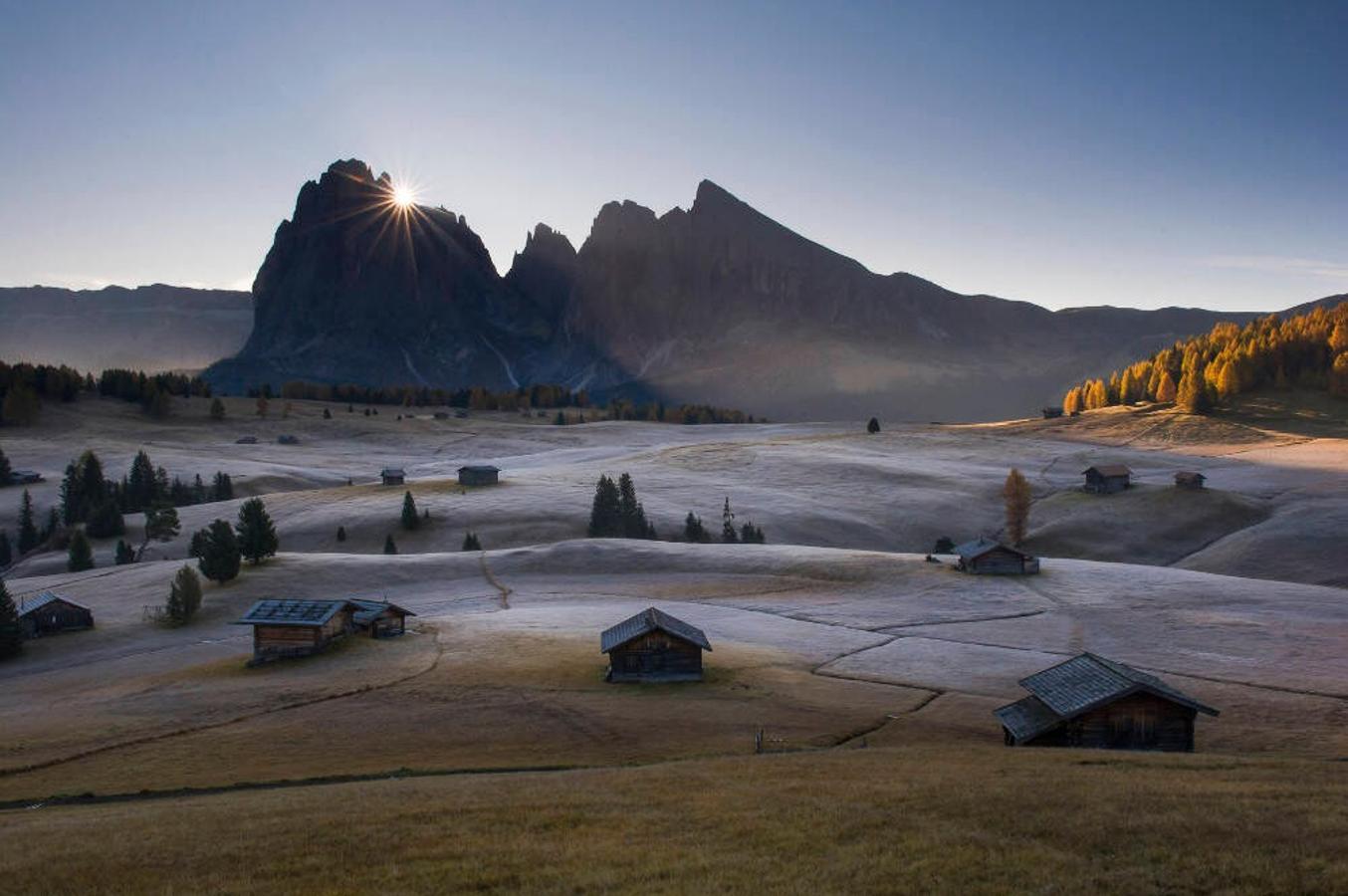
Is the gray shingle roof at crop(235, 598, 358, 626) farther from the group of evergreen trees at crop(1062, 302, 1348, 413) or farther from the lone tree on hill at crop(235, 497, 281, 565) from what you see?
the group of evergreen trees at crop(1062, 302, 1348, 413)

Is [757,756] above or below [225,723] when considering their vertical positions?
above

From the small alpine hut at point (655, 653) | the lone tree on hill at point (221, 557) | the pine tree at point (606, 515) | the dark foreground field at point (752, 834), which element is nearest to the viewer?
the dark foreground field at point (752, 834)

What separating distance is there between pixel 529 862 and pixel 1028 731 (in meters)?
22.6

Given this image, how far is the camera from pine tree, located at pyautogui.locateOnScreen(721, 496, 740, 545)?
102 meters

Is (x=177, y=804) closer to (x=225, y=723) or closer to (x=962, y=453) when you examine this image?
(x=225, y=723)

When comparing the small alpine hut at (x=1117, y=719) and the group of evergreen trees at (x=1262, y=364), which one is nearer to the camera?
the small alpine hut at (x=1117, y=719)

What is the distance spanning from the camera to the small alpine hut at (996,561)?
76.2 m

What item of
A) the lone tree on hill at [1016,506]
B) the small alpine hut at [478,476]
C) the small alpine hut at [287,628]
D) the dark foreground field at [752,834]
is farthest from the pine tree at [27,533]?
the lone tree on hill at [1016,506]

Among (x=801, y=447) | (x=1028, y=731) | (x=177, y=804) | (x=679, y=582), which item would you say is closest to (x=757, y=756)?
(x=1028, y=731)

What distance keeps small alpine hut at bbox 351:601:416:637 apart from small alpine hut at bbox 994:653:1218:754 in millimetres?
38398

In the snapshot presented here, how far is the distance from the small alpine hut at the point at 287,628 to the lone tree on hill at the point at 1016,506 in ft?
242

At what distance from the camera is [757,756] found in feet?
98.1

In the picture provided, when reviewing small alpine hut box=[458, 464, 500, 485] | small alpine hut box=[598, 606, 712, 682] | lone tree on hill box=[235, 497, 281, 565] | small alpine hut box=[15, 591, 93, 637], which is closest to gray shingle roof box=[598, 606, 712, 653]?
small alpine hut box=[598, 606, 712, 682]

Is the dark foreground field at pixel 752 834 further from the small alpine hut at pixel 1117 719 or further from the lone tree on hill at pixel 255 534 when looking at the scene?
the lone tree on hill at pixel 255 534
